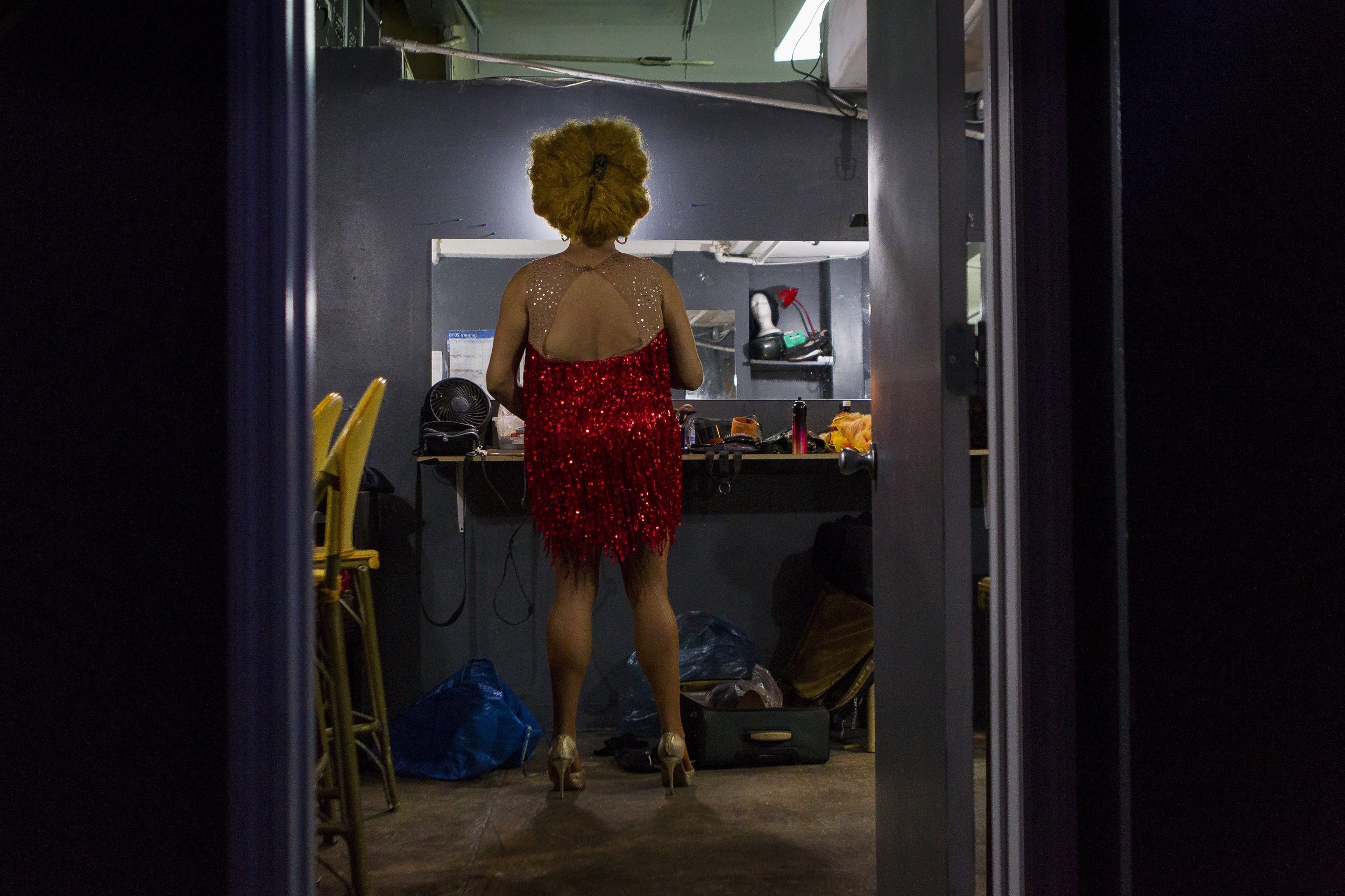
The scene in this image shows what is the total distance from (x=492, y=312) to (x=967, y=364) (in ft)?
8.61

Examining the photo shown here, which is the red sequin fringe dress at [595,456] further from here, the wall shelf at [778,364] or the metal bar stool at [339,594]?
the wall shelf at [778,364]

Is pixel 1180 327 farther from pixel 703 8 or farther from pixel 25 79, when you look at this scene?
pixel 703 8

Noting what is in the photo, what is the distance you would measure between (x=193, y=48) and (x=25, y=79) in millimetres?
193

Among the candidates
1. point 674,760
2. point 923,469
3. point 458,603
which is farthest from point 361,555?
point 923,469

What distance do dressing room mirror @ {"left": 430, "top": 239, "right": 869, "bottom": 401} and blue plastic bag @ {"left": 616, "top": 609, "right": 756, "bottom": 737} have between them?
3.09 ft

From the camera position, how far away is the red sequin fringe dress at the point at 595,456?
2.65 metres

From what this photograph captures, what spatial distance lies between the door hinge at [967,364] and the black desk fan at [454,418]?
2.25 meters

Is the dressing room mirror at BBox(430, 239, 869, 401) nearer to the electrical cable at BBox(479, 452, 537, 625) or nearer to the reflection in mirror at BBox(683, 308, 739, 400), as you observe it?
the reflection in mirror at BBox(683, 308, 739, 400)

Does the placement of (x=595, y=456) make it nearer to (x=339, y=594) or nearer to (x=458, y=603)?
(x=339, y=594)

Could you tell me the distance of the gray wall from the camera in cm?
349

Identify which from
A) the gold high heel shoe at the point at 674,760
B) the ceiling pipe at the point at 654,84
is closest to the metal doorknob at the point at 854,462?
the gold high heel shoe at the point at 674,760

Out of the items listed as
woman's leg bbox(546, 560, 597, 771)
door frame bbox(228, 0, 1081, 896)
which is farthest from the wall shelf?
door frame bbox(228, 0, 1081, 896)

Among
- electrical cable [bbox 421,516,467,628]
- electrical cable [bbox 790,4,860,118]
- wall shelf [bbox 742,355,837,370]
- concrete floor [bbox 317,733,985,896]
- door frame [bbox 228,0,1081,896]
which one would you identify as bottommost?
concrete floor [bbox 317,733,985,896]

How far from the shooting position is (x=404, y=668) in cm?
343
